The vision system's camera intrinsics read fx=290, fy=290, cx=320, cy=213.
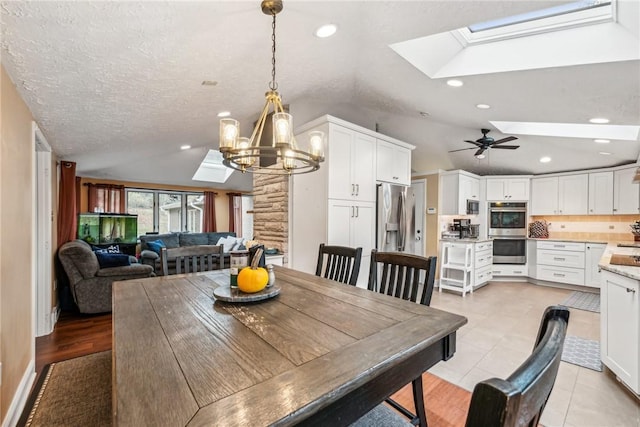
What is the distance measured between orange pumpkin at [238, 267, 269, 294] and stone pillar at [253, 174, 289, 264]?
7.33 ft

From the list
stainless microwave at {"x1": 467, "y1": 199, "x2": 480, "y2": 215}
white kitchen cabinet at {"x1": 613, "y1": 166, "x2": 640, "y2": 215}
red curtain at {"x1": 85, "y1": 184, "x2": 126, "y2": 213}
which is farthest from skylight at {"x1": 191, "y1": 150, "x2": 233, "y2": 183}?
white kitchen cabinet at {"x1": 613, "y1": 166, "x2": 640, "y2": 215}

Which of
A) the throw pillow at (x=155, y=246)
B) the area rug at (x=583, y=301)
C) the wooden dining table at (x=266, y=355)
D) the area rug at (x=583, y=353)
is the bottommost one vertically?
the area rug at (x=583, y=301)

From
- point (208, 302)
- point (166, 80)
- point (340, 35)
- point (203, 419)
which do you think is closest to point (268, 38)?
point (340, 35)

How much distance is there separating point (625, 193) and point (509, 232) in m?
1.75

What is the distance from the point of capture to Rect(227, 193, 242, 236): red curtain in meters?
8.03

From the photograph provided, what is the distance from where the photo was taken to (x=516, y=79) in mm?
2307

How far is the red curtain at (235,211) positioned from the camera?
8031 mm

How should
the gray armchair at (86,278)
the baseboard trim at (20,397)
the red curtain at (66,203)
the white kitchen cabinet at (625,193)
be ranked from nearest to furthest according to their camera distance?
the baseboard trim at (20,397)
the gray armchair at (86,278)
the red curtain at (66,203)
the white kitchen cabinet at (625,193)

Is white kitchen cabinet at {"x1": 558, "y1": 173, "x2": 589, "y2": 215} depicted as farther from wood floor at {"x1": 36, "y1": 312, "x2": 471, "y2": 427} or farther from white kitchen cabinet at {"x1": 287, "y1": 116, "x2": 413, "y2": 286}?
wood floor at {"x1": 36, "y1": 312, "x2": 471, "y2": 427}

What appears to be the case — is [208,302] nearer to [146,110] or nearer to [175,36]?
[175,36]

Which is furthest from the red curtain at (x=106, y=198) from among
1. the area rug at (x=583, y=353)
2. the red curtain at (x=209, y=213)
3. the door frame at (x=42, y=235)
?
the area rug at (x=583, y=353)

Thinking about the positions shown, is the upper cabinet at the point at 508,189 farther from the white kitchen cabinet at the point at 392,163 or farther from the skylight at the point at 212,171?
the skylight at the point at 212,171

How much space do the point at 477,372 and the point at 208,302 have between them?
2254mm

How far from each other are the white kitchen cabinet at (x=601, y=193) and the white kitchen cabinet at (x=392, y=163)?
11.6ft
